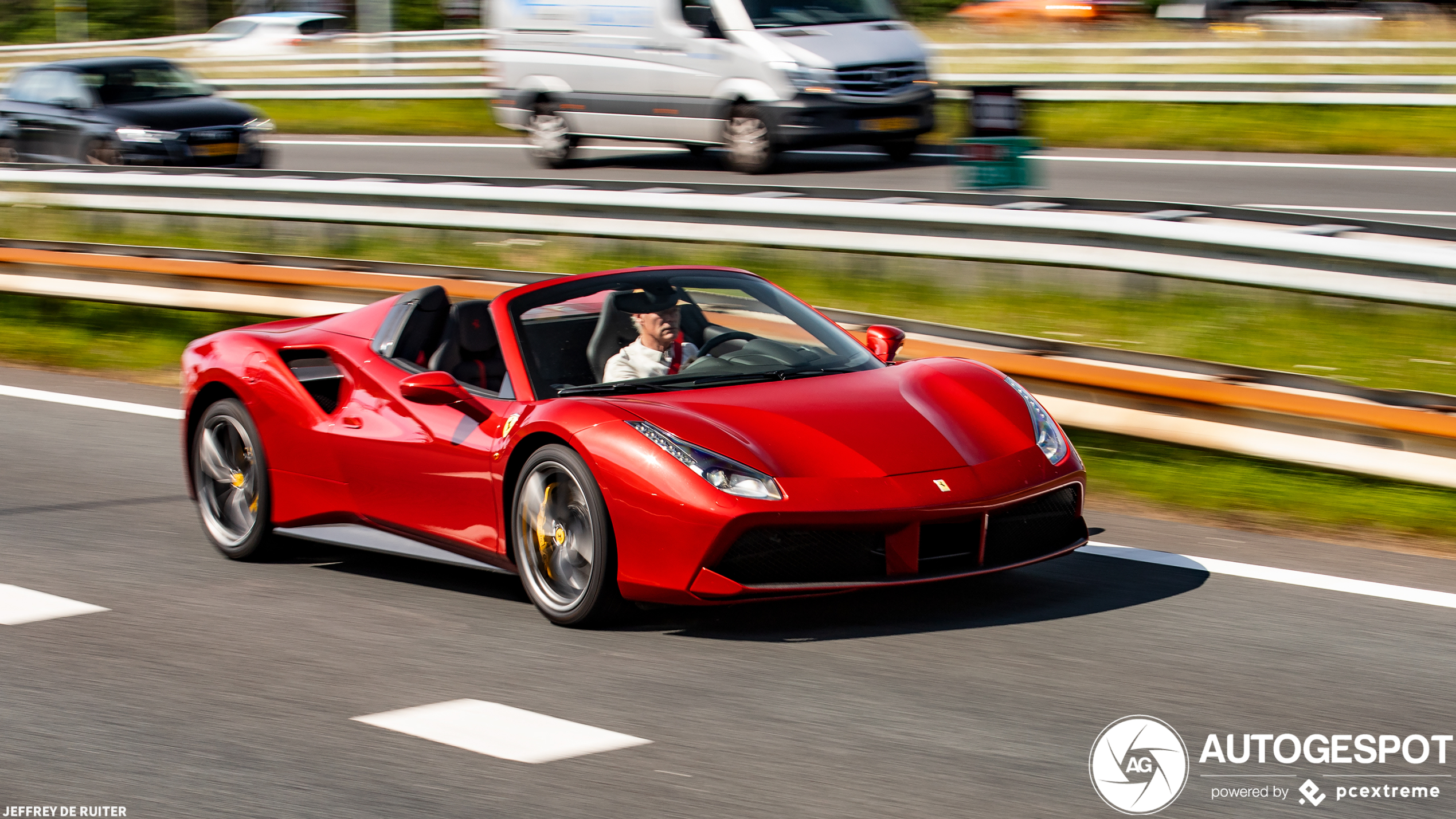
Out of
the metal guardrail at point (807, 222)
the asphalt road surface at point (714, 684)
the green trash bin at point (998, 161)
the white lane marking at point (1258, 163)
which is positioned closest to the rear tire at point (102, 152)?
the metal guardrail at point (807, 222)

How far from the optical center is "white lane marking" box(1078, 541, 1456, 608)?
223 inches

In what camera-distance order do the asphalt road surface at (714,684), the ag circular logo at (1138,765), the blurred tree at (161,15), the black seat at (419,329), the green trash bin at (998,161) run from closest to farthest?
the ag circular logo at (1138,765) < the asphalt road surface at (714,684) < the black seat at (419,329) < the green trash bin at (998,161) < the blurred tree at (161,15)

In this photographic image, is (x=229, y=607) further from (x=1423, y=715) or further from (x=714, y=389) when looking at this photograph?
(x=1423, y=715)

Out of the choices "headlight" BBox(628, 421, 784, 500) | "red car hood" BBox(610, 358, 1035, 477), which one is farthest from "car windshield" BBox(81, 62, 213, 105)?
"headlight" BBox(628, 421, 784, 500)

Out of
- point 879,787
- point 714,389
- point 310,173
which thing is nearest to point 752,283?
point 714,389

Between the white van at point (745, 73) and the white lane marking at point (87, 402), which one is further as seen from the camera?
the white van at point (745, 73)

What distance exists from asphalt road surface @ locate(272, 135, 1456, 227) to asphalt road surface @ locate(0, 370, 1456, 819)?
659 cm

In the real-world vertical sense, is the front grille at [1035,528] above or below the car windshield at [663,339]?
below

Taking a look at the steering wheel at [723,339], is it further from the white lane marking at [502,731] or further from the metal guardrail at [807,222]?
the metal guardrail at [807,222]

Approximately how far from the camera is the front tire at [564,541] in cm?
534

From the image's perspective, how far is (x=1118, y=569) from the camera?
611 cm

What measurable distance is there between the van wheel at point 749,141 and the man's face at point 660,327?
10735mm

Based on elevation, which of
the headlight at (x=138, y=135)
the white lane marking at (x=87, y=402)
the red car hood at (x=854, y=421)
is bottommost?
the white lane marking at (x=87, y=402)

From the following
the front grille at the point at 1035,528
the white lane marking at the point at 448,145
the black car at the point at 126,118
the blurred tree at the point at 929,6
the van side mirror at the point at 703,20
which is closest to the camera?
the front grille at the point at 1035,528
